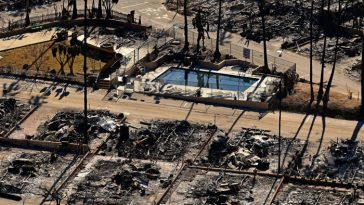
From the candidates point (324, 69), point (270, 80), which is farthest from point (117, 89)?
point (324, 69)

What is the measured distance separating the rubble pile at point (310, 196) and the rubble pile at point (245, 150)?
5.19 m

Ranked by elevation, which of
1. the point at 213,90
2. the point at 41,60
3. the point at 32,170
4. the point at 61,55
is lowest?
the point at 32,170

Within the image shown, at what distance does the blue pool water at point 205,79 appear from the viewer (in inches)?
4675

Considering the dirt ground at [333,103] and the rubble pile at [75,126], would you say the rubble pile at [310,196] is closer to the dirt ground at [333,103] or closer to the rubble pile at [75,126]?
the dirt ground at [333,103]

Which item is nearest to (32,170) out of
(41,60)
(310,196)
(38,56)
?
(310,196)

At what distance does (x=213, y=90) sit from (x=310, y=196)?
90.0 feet

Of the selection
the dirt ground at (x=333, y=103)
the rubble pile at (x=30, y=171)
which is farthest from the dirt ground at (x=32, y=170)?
the dirt ground at (x=333, y=103)

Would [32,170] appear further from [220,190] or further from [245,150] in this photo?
[245,150]

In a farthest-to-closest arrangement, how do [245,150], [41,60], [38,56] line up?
[38,56] < [41,60] < [245,150]

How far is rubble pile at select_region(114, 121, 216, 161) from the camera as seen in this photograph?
101438 mm

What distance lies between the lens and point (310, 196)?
9269 cm

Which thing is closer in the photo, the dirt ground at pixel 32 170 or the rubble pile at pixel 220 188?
the rubble pile at pixel 220 188

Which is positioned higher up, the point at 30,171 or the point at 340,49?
the point at 340,49

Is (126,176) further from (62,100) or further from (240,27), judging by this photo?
(240,27)
